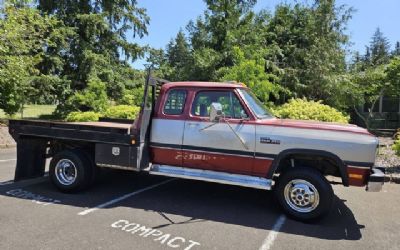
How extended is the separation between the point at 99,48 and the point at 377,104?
670 inches

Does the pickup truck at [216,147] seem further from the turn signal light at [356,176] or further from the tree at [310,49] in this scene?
the tree at [310,49]

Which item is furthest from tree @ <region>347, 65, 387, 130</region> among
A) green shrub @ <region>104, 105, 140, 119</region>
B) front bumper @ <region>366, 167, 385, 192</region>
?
front bumper @ <region>366, 167, 385, 192</region>

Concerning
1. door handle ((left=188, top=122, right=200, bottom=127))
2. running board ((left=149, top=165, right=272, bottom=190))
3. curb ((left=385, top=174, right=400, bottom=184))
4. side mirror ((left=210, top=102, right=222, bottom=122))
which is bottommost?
curb ((left=385, top=174, right=400, bottom=184))

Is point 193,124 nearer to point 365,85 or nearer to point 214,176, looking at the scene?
point 214,176

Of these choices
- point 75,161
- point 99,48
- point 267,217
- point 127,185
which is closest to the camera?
point 267,217

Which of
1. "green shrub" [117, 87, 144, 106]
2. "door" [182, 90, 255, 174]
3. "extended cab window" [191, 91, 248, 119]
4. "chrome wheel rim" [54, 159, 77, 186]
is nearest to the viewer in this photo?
"door" [182, 90, 255, 174]

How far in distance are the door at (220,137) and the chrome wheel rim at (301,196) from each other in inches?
28.6

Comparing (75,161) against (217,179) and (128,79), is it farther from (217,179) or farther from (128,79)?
(128,79)

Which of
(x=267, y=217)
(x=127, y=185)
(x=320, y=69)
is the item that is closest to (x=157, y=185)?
(x=127, y=185)

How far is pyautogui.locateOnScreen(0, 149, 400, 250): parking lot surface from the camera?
497 cm

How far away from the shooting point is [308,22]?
1922cm

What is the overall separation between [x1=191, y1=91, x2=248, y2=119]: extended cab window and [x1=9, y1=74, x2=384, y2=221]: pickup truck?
2 centimetres

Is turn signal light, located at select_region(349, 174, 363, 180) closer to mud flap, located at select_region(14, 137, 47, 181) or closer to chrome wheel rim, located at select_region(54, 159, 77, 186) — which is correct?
chrome wheel rim, located at select_region(54, 159, 77, 186)

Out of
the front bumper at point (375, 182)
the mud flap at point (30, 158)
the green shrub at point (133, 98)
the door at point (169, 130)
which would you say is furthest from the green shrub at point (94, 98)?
the front bumper at point (375, 182)
